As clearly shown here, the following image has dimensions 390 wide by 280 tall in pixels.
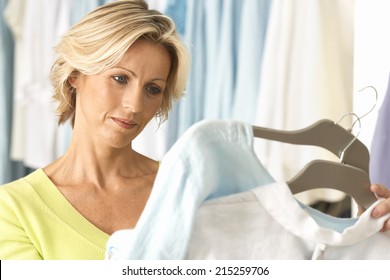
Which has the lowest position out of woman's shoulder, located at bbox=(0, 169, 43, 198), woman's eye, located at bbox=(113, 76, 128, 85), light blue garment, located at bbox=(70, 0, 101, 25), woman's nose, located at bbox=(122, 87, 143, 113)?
woman's shoulder, located at bbox=(0, 169, 43, 198)

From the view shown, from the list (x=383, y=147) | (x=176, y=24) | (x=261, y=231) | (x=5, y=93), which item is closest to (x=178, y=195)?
(x=261, y=231)

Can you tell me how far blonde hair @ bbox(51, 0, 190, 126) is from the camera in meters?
1.16

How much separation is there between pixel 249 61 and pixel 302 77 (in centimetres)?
14

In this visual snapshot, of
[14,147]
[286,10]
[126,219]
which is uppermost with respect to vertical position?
[286,10]

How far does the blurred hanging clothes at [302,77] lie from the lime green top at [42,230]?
2.03 feet

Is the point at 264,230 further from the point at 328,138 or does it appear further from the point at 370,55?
the point at 370,55

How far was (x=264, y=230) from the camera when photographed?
0.89 meters

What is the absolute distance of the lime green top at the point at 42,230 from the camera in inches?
44.3

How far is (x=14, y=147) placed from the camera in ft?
6.21

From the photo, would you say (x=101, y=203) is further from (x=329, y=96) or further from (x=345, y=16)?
(x=345, y=16)

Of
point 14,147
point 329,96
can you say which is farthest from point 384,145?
point 14,147

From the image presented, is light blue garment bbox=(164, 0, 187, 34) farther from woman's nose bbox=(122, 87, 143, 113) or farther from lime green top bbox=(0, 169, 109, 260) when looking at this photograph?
lime green top bbox=(0, 169, 109, 260)

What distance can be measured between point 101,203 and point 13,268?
8.6 inches

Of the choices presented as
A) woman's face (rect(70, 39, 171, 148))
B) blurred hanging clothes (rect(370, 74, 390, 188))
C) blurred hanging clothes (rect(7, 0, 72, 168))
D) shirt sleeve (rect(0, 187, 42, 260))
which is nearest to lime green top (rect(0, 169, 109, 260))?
shirt sleeve (rect(0, 187, 42, 260))
